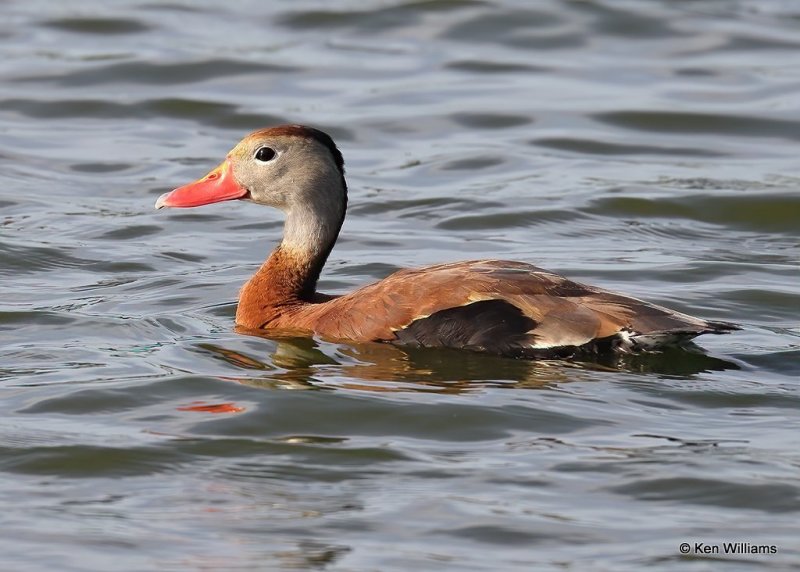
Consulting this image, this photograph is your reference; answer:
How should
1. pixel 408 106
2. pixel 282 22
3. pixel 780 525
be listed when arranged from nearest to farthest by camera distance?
pixel 780 525, pixel 408 106, pixel 282 22

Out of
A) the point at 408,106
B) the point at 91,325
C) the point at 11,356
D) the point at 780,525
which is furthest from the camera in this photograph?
the point at 408,106

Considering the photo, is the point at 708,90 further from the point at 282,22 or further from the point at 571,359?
the point at 571,359

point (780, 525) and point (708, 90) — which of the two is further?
point (708, 90)

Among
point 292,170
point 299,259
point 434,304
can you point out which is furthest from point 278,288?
point 434,304

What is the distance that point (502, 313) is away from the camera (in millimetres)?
9062

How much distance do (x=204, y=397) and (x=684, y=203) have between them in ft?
21.8

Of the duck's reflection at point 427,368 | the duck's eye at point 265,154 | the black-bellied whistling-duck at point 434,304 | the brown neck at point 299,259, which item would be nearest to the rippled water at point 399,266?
the duck's reflection at point 427,368

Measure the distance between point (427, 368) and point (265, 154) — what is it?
2.17 m

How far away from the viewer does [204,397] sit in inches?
341

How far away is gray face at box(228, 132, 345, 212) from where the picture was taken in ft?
34.4

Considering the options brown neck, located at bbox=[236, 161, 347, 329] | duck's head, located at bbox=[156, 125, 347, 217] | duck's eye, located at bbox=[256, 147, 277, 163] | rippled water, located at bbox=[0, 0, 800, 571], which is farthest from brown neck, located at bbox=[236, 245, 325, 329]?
duck's eye, located at bbox=[256, 147, 277, 163]

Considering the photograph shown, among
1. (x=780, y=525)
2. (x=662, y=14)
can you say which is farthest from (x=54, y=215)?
(x=662, y=14)

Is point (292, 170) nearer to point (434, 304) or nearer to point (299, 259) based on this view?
point (299, 259)

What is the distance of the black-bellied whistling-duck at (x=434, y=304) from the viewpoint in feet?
29.4
